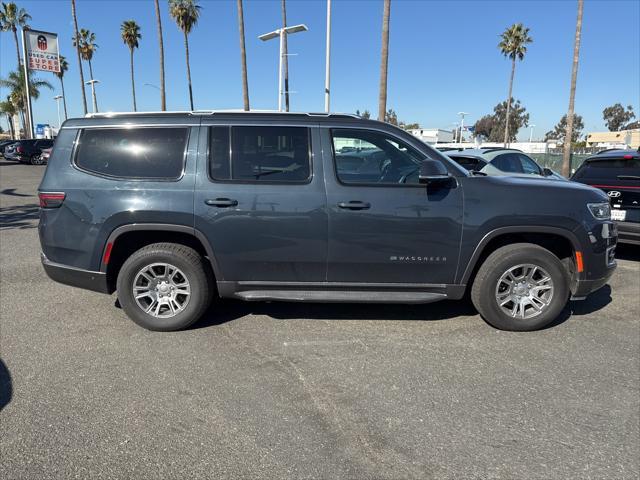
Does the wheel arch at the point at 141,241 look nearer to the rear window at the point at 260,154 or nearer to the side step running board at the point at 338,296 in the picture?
the side step running board at the point at 338,296

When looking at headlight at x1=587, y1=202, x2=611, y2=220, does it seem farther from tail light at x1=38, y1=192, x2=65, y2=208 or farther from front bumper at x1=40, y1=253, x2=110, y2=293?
tail light at x1=38, y1=192, x2=65, y2=208

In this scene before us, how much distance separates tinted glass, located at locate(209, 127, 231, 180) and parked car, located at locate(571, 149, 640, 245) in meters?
5.48

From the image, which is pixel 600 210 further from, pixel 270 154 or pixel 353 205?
pixel 270 154

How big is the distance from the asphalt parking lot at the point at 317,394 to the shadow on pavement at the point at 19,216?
518 centimetres

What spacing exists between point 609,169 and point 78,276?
7.08m

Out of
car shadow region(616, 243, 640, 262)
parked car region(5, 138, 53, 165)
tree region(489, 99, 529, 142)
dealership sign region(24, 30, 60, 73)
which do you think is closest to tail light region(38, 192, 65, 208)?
car shadow region(616, 243, 640, 262)

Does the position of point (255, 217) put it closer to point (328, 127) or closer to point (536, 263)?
point (328, 127)

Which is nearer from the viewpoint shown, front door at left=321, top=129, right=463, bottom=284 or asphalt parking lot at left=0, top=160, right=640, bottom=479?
asphalt parking lot at left=0, top=160, right=640, bottom=479

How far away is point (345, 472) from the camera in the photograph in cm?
241

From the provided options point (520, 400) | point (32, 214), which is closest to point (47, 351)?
point (520, 400)

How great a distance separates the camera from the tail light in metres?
4.05

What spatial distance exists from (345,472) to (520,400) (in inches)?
56.8

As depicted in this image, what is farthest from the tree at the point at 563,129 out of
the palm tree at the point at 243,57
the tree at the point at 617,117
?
the palm tree at the point at 243,57

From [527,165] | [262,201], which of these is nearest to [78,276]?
[262,201]
